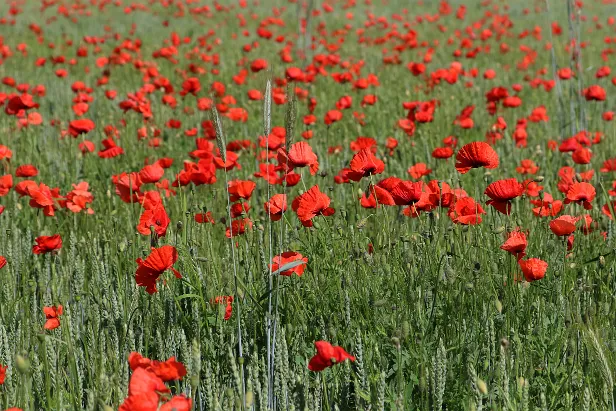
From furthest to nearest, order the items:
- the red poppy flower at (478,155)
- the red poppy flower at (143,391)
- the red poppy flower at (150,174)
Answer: the red poppy flower at (150,174) → the red poppy flower at (478,155) → the red poppy flower at (143,391)

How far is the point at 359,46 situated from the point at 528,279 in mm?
7992

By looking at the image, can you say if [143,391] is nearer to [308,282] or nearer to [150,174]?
[308,282]

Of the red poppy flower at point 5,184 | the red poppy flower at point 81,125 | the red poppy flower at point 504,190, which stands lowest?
the red poppy flower at point 5,184

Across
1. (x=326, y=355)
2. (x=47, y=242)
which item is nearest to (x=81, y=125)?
(x=47, y=242)

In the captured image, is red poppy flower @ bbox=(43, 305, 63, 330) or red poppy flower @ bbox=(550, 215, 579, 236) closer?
red poppy flower @ bbox=(43, 305, 63, 330)

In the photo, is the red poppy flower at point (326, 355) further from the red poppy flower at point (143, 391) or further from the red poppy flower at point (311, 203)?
the red poppy flower at point (311, 203)

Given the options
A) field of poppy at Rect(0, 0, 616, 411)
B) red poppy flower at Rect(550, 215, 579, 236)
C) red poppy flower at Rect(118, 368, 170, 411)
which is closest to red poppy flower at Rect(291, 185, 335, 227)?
field of poppy at Rect(0, 0, 616, 411)

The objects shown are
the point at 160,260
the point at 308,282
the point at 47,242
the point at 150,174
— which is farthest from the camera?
the point at 150,174

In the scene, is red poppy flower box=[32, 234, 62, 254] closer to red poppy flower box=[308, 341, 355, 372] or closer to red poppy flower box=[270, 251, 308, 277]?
red poppy flower box=[270, 251, 308, 277]

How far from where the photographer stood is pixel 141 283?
1969 mm

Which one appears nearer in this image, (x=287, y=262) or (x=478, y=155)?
(x=287, y=262)

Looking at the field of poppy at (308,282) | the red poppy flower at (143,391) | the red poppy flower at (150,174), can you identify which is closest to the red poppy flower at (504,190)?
the field of poppy at (308,282)

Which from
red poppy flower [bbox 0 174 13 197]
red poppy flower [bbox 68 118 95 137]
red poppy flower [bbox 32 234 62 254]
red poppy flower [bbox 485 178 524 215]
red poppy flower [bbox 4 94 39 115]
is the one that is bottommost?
red poppy flower [bbox 0 174 13 197]

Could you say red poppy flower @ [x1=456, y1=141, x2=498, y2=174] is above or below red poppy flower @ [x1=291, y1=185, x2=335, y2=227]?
above
